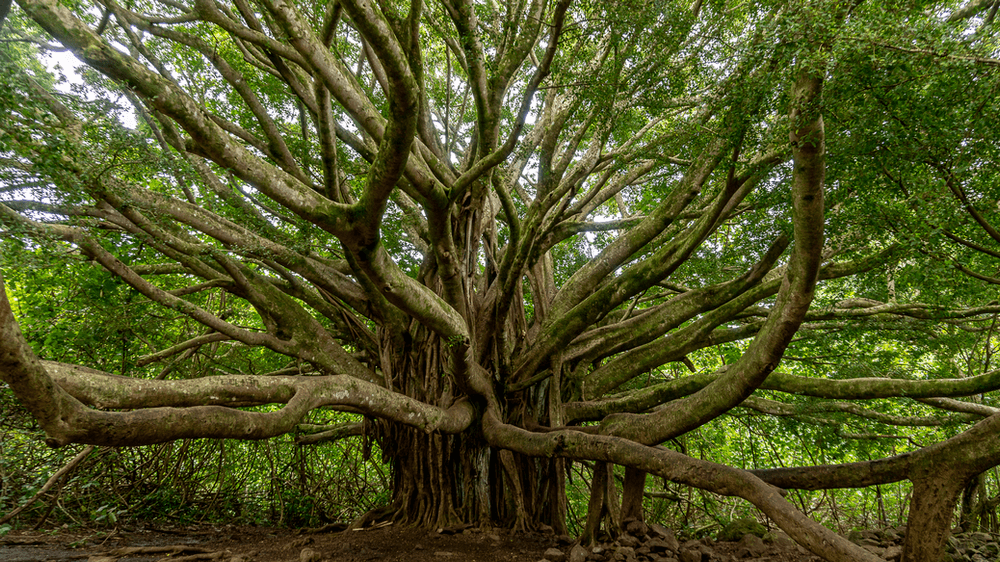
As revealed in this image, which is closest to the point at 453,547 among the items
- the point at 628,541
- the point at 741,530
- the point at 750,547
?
the point at 628,541

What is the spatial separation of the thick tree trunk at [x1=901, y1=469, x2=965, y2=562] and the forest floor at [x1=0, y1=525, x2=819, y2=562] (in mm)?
713

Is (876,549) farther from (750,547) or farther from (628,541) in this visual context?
(628,541)

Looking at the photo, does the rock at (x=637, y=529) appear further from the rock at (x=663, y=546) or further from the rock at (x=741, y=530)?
the rock at (x=741, y=530)

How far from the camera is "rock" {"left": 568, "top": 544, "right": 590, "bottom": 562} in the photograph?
3.46m

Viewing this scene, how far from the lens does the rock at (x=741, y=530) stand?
4117 mm

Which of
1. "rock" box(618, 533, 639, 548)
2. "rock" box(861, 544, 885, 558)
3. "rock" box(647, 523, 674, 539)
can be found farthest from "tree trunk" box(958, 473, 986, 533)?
"rock" box(618, 533, 639, 548)

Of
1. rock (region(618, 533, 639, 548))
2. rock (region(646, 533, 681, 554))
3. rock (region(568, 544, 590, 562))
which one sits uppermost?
rock (region(646, 533, 681, 554))

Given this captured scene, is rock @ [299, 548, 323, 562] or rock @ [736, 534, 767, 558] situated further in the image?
rock @ [736, 534, 767, 558]

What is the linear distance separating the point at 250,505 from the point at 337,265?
13.8ft

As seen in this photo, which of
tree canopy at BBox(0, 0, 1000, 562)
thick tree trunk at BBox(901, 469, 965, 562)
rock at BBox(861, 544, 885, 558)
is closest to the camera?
tree canopy at BBox(0, 0, 1000, 562)

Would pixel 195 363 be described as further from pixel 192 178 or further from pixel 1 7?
pixel 1 7

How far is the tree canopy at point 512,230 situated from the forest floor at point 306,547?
1.61 feet

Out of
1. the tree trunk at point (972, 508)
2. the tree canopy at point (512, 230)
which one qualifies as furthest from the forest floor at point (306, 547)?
the tree trunk at point (972, 508)

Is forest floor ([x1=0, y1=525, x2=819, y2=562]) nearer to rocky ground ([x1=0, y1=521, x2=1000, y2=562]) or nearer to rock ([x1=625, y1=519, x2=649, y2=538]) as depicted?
rocky ground ([x1=0, y1=521, x2=1000, y2=562])
